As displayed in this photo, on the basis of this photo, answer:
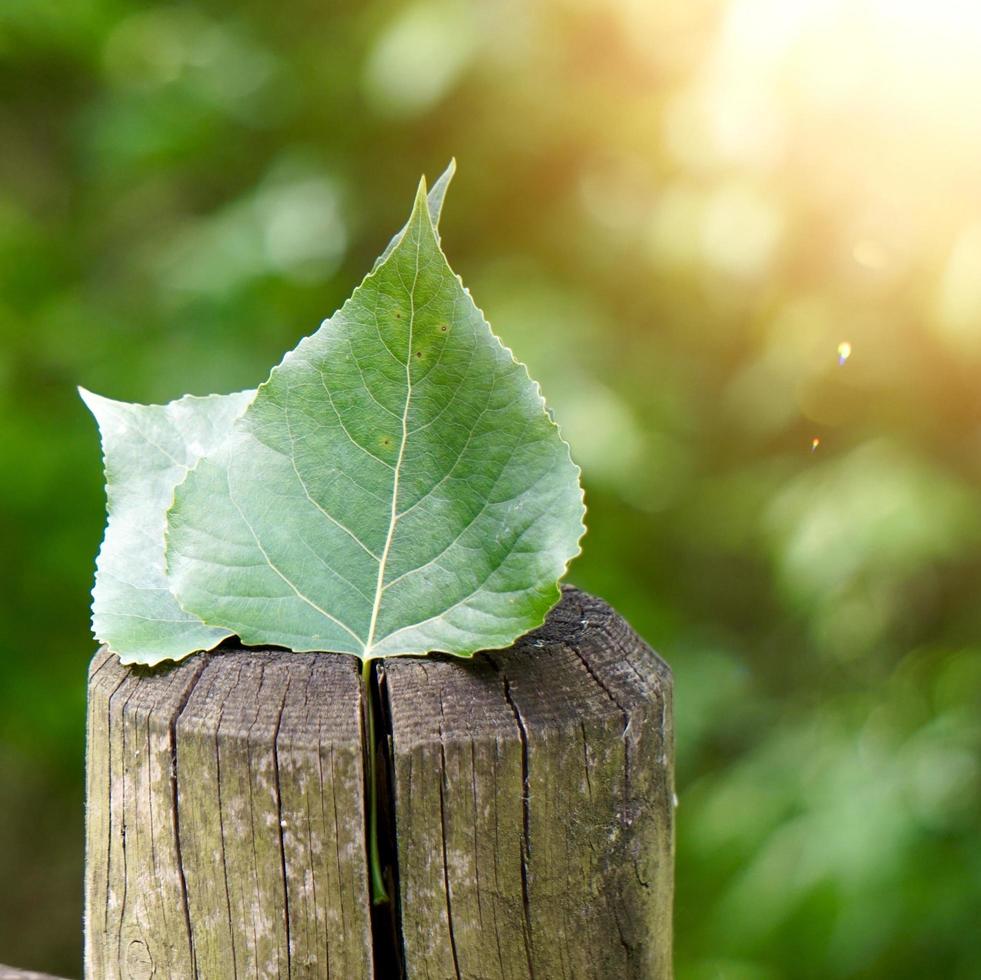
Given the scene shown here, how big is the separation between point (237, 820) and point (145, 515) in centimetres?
24

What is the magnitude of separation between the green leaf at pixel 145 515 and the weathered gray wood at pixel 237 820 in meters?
0.03

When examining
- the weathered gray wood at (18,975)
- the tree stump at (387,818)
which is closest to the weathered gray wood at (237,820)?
the tree stump at (387,818)

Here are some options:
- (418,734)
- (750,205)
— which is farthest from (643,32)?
(418,734)

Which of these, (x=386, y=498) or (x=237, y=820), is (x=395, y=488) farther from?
(x=237, y=820)

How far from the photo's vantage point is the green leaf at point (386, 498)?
0.67 metres

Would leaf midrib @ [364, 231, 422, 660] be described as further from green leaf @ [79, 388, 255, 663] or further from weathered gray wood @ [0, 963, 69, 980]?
weathered gray wood @ [0, 963, 69, 980]

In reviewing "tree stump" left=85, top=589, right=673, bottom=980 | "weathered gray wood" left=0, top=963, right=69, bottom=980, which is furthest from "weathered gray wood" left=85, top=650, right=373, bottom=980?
"weathered gray wood" left=0, top=963, right=69, bottom=980

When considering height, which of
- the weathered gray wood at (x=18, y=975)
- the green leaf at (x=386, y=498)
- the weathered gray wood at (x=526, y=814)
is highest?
the green leaf at (x=386, y=498)

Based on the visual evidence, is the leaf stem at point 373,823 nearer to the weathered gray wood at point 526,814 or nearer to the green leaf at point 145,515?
the weathered gray wood at point 526,814

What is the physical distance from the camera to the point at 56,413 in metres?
2.63

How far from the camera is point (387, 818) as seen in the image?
0.67 m

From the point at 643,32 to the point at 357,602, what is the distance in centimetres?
169

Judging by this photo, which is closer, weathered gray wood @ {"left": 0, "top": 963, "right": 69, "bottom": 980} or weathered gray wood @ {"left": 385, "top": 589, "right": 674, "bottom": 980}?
weathered gray wood @ {"left": 385, "top": 589, "right": 674, "bottom": 980}

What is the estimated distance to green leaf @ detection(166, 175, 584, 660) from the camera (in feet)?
2.20
